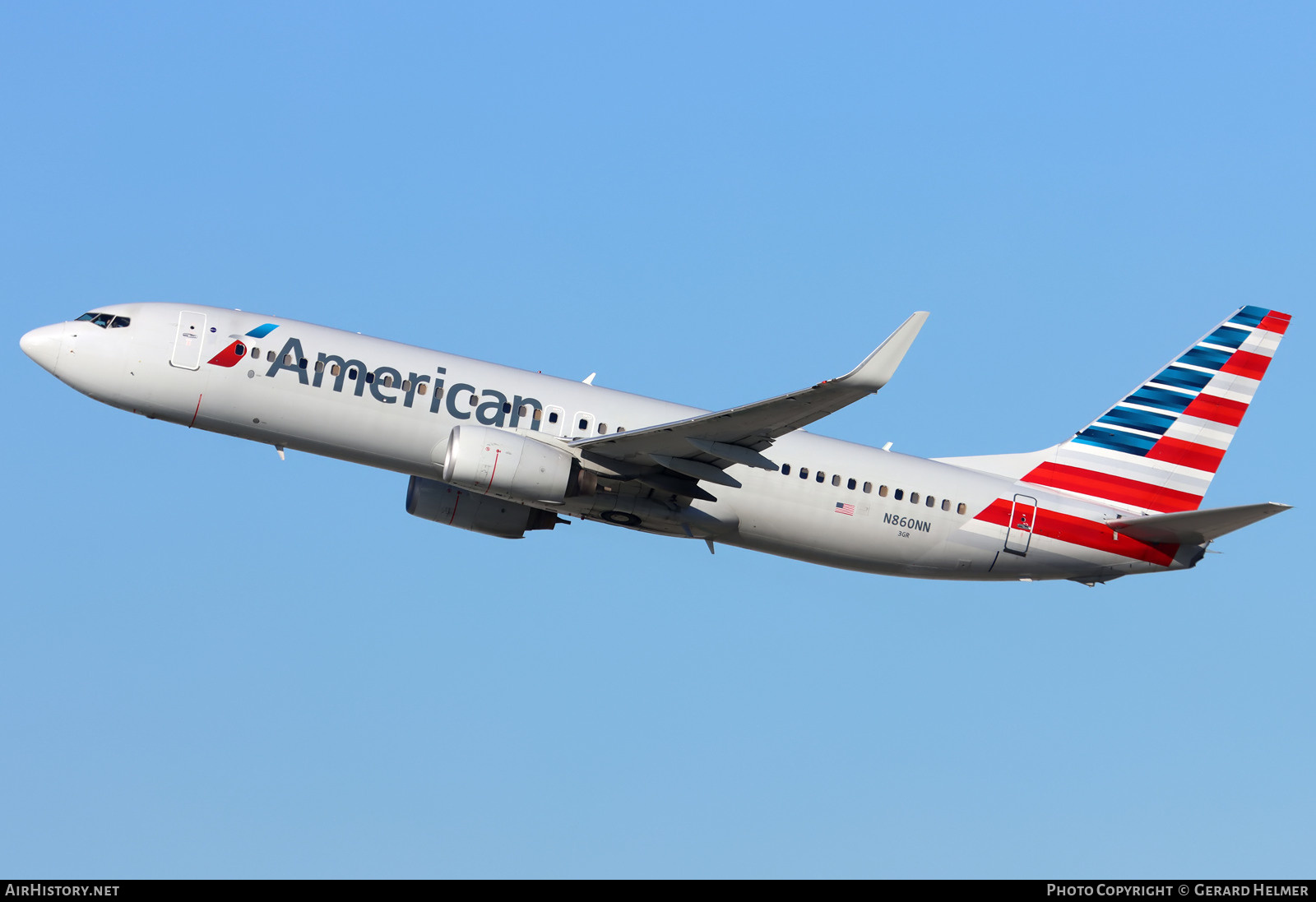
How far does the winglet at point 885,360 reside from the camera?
29797 millimetres

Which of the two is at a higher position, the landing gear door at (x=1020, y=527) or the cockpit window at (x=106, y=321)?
the cockpit window at (x=106, y=321)

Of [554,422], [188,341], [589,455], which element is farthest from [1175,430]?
[188,341]

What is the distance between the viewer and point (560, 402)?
118 feet

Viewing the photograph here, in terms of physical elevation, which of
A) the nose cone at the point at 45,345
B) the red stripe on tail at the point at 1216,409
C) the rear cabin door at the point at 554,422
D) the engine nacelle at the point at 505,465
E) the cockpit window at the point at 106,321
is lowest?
the engine nacelle at the point at 505,465

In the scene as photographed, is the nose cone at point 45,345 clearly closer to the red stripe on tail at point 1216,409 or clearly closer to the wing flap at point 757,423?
the wing flap at point 757,423

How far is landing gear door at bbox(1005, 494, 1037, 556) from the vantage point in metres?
38.4

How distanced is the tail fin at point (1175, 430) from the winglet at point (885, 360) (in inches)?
454

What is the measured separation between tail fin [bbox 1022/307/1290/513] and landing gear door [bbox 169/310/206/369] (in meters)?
23.0

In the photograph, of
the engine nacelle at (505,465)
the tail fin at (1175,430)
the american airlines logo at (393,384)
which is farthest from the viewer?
the tail fin at (1175,430)

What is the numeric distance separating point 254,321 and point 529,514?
915cm

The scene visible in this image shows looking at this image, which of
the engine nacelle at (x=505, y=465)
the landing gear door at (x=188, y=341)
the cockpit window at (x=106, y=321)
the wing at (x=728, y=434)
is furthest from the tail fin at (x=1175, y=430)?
the cockpit window at (x=106, y=321)

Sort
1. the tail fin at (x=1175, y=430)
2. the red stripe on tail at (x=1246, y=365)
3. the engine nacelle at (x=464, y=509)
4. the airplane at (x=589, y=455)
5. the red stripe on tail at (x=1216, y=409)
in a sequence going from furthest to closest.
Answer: the red stripe on tail at (x=1246, y=365), the red stripe on tail at (x=1216, y=409), the tail fin at (x=1175, y=430), the engine nacelle at (x=464, y=509), the airplane at (x=589, y=455)

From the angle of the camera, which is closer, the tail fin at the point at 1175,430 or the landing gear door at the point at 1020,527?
the landing gear door at the point at 1020,527
